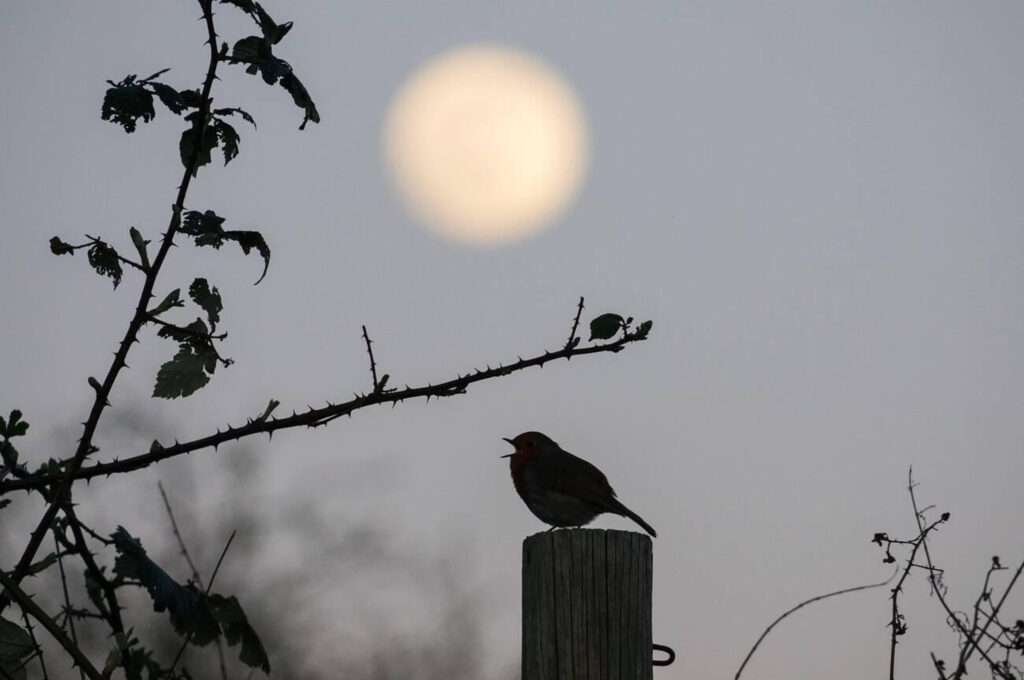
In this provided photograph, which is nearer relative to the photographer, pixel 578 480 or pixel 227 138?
pixel 227 138

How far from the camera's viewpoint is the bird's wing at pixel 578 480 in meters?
6.91

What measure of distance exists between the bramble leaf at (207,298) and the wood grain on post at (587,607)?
121 centimetres

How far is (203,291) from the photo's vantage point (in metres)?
2.58

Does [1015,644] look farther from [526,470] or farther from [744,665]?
[526,470]

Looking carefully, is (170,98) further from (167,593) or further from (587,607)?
(587,607)

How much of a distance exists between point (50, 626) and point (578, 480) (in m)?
5.26

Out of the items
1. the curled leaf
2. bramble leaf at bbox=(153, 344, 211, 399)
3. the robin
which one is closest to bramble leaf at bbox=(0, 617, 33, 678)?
bramble leaf at bbox=(153, 344, 211, 399)

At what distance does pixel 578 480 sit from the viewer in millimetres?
6973

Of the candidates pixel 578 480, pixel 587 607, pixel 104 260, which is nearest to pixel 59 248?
pixel 104 260

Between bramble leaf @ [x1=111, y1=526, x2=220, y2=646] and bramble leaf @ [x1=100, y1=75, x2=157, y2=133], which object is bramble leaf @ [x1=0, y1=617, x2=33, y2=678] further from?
bramble leaf @ [x1=100, y1=75, x2=157, y2=133]

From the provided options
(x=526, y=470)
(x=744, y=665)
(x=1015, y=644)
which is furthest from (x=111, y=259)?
(x=526, y=470)

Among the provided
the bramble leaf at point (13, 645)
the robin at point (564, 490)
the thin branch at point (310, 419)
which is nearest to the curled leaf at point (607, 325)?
the thin branch at point (310, 419)

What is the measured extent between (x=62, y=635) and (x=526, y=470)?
5.56m

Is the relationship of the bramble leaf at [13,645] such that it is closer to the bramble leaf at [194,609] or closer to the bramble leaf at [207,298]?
the bramble leaf at [194,609]
